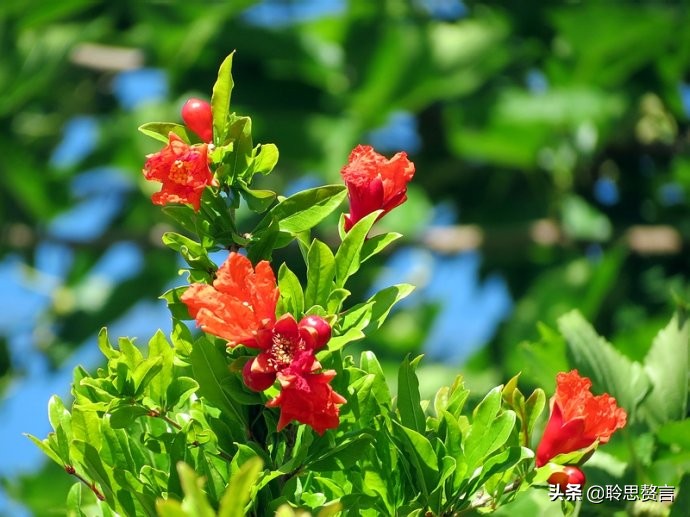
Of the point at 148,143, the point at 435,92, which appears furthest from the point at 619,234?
the point at 148,143

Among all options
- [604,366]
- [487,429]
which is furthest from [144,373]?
[604,366]

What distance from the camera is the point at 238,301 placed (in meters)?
0.82

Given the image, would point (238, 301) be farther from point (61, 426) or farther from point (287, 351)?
point (61, 426)

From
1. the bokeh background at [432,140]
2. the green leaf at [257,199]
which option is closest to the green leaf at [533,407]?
the green leaf at [257,199]

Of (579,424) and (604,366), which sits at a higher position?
(579,424)

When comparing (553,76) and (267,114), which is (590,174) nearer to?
(553,76)

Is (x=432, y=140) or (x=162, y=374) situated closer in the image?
(x=162, y=374)

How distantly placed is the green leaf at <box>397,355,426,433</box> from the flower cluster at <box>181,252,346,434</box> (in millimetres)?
91

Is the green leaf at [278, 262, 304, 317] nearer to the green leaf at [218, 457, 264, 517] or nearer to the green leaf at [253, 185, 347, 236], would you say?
the green leaf at [253, 185, 347, 236]

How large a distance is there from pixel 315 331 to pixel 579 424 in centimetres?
21

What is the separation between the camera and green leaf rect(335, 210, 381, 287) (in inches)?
34.8

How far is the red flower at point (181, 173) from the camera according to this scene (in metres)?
0.86

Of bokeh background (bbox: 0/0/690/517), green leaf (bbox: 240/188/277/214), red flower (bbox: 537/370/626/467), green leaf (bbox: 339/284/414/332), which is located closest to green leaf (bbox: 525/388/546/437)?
red flower (bbox: 537/370/626/467)

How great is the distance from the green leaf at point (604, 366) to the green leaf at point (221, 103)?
16.3 inches
